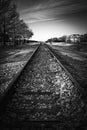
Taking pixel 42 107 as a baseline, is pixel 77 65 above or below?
above

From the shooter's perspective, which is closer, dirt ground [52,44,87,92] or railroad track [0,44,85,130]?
railroad track [0,44,85,130]

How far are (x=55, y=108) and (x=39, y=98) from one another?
0.64m

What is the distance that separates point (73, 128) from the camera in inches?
85.1

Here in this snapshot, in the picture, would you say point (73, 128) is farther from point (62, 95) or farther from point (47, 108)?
point (62, 95)

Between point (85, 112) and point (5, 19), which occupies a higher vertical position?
point (5, 19)

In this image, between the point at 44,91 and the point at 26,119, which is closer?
the point at 26,119

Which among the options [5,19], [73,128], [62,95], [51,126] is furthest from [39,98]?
[5,19]

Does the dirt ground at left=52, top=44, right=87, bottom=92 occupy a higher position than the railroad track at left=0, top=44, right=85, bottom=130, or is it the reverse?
the dirt ground at left=52, top=44, right=87, bottom=92

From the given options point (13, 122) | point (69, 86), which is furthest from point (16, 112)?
point (69, 86)

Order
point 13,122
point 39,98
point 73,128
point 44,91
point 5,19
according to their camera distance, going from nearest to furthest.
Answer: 1. point 73,128
2. point 13,122
3. point 39,98
4. point 44,91
5. point 5,19

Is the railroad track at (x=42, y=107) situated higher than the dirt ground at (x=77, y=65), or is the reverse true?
the dirt ground at (x=77, y=65)

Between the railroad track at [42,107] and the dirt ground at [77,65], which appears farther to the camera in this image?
the dirt ground at [77,65]

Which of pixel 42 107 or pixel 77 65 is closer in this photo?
pixel 42 107

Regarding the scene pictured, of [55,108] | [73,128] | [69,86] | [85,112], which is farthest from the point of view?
[69,86]
